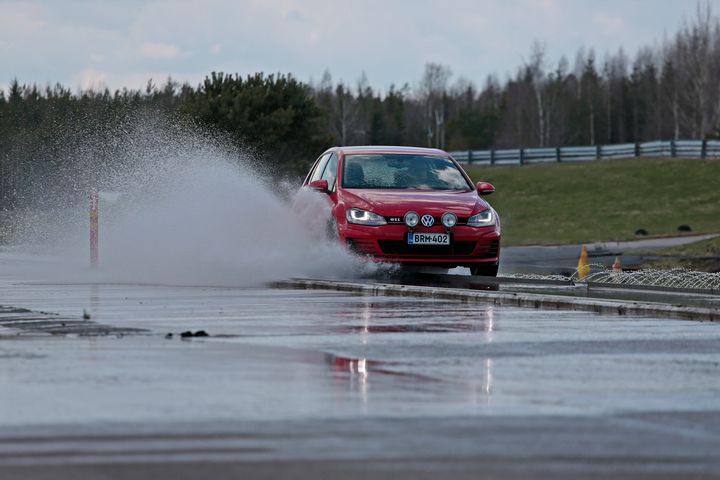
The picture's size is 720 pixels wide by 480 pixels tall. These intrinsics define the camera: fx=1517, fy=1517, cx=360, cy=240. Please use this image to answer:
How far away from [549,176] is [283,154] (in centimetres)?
1695

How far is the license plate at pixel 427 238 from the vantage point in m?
17.7

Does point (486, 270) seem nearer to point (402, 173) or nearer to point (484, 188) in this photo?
point (484, 188)

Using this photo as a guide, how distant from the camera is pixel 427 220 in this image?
17688mm

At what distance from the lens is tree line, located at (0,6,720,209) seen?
5959 centimetres

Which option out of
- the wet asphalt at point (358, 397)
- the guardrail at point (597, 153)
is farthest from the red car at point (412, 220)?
the guardrail at point (597, 153)

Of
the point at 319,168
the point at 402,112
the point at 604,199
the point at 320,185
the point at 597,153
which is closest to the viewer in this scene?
the point at 320,185

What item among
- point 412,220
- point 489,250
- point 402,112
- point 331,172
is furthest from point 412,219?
point 402,112

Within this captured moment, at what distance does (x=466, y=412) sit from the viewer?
22.4 feet

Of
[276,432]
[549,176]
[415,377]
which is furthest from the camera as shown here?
[549,176]

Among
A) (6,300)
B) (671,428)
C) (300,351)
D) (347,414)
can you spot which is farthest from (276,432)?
(6,300)

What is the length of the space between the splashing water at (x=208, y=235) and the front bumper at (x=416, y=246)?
28 centimetres

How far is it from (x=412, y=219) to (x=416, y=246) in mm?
325

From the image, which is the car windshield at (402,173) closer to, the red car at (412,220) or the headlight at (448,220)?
the red car at (412,220)

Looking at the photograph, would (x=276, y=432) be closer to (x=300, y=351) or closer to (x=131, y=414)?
(x=131, y=414)
